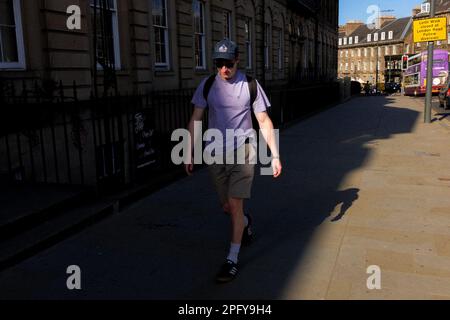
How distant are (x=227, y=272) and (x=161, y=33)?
1028cm

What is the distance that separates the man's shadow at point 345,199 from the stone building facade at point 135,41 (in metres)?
3.90

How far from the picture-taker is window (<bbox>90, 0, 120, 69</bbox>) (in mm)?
9916

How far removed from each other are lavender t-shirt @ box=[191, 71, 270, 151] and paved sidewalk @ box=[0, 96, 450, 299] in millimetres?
1201

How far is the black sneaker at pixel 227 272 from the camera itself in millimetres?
3724

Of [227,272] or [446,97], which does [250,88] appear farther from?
[446,97]

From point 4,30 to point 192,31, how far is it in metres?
7.06

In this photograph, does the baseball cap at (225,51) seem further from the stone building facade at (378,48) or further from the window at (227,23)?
the stone building facade at (378,48)

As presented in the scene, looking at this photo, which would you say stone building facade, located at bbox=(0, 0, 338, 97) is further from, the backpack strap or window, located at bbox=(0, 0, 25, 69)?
the backpack strap

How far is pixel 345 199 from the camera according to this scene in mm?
6273

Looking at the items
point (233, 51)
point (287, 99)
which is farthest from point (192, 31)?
point (233, 51)

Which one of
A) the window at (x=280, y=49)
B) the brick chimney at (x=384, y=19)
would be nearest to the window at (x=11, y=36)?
the window at (x=280, y=49)

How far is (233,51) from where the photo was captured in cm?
375
